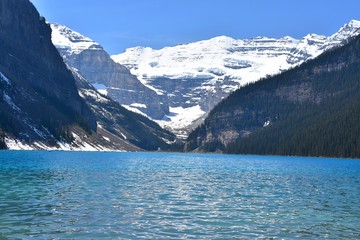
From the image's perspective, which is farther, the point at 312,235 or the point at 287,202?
the point at 287,202

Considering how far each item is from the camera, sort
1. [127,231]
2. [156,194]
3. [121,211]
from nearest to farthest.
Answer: [127,231] → [121,211] → [156,194]

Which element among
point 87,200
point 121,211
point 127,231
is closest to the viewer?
point 127,231

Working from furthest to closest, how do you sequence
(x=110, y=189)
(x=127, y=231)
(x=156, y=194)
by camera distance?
(x=110, y=189) < (x=156, y=194) < (x=127, y=231)

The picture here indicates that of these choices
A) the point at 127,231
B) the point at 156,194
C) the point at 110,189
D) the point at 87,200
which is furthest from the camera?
the point at 110,189

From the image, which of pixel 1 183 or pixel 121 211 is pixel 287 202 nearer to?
pixel 121 211

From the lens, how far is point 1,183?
6178 centimetres

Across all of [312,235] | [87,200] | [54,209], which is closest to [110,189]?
[87,200]

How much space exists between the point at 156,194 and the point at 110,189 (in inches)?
247

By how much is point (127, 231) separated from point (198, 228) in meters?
4.78

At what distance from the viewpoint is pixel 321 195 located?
58156 mm

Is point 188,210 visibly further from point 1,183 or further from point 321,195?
point 1,183

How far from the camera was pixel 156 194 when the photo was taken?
180ft

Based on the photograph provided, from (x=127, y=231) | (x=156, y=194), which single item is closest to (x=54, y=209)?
(x=127, y=231)

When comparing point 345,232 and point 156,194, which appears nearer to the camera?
point 345,232
